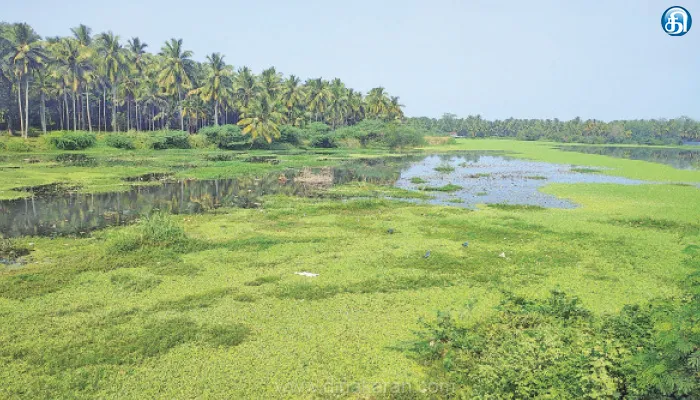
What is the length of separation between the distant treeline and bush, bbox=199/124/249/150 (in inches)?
2434

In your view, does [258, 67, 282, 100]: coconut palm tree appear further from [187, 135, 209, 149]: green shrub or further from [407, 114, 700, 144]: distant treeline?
[407, 114, 700, 144]: distant treeline

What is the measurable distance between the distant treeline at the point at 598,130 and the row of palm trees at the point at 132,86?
152 feet

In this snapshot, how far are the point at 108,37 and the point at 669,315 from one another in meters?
56.2

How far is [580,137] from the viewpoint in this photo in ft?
373

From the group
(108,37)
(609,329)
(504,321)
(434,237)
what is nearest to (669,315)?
(609,329)

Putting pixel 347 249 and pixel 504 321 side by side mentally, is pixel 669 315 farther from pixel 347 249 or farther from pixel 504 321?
pixel 347 249

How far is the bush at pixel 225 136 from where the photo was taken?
5134cm

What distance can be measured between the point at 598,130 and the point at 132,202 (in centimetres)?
12520

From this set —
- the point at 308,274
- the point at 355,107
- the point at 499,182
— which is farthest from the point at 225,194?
the point at 355,107

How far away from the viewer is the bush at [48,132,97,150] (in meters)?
43.7

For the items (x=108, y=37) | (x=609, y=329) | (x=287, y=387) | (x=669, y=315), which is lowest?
(x=287, y=387)

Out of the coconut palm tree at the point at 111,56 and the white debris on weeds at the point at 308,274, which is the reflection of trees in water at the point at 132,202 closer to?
the white debris on weeds at the point at 308,274

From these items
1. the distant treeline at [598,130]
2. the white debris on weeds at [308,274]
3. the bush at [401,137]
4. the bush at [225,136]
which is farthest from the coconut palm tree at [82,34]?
the distant treeline at [598,130]

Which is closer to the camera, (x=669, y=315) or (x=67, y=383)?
(x=669, y=315)
